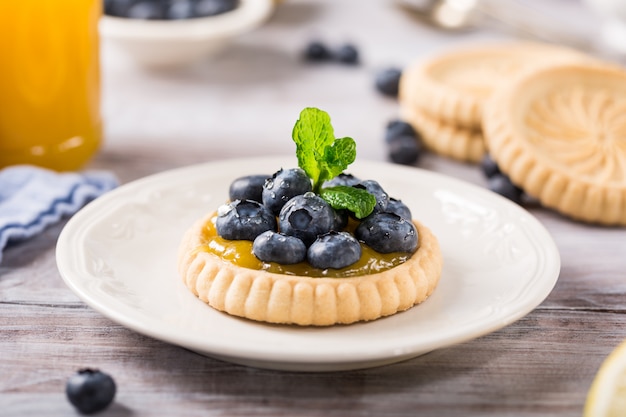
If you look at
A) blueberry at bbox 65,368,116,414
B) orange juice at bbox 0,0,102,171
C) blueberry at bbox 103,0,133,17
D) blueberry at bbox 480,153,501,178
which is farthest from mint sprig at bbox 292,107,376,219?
blueberry at bbox 103,0,133,17

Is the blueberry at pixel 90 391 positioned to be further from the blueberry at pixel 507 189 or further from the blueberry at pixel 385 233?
Answer: the blueberry at pixel 507 189

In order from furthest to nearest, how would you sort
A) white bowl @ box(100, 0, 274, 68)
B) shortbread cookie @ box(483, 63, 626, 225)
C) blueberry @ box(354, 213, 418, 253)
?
white bowl @ box(100, 0, 274, 68) → shortbread cookie @ box(483, 63, 626, 225) → blueberry @ box(354, 213, 418, 253)

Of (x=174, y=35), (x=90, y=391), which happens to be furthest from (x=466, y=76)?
(x=90, y=391)

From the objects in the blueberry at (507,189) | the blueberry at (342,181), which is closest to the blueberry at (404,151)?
the blueberry at (507,189)

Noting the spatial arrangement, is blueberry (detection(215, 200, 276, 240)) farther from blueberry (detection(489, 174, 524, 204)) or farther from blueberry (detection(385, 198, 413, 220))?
blueberry (detection(489, 174, 524, 204))

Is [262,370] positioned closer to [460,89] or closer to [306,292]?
[306,292]

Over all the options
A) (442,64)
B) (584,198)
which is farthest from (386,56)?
(584,198)
